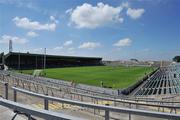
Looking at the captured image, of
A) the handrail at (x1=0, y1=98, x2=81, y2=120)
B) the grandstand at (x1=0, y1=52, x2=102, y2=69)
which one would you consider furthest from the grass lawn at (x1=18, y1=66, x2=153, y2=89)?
the handrail at (x1=0, y1=98, x2=81, y2=120)

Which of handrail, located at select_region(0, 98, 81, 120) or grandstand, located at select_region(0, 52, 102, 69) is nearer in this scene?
handrail, located at select_region(0, 98, 81, 120)

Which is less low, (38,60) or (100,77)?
(38,60)

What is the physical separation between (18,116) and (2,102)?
141cm

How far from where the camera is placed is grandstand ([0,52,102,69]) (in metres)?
112

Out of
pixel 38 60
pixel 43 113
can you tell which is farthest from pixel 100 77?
pixel 43 113

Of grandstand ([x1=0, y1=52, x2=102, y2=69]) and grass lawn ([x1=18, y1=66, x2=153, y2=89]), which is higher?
grandstand ([x1=0, y1=52, x2=102, y2=69])

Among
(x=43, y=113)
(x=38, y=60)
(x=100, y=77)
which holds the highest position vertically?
(x=38, y=60)

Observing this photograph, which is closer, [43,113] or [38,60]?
[43,113]

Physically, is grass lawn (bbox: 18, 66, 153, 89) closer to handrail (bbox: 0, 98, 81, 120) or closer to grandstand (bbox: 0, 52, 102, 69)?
grandstand (bbox: 0, 52, 102, 69)

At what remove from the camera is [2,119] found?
5441mm

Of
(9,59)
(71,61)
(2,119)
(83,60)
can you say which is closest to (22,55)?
(9,59)

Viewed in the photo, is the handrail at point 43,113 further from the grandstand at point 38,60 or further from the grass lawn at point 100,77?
the grandstand at point 38,60

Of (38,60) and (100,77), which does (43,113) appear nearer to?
(100,77)

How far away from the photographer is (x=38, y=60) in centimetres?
13000
